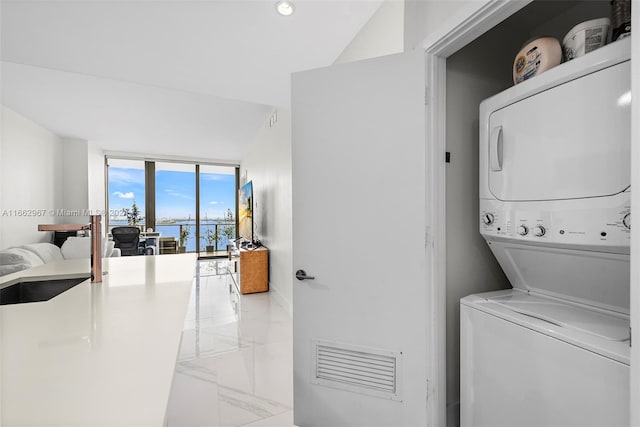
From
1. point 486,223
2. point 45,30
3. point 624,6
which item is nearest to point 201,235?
point 45,30

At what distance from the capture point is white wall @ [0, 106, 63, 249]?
4027 mm

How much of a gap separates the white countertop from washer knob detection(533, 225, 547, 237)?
54.2 inches

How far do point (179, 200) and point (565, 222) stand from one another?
8505 mm

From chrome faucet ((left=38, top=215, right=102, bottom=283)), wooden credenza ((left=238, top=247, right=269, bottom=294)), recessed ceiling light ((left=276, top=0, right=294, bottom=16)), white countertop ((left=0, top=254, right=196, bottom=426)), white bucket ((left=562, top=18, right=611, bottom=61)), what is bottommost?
wooden credenza ((left=238, top=247, right=269, bottom=294))

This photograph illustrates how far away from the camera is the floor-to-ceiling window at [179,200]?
7.54m

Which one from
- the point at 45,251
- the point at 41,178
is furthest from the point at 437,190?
the point at 41,178

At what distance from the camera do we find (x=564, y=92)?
1122 mm

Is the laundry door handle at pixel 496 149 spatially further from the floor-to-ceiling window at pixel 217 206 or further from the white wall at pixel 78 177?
the floor-to-ceiling window at pixel 217 206

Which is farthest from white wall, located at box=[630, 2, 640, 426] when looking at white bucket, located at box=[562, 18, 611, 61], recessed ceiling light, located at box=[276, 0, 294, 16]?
recessed ceiling light, located at box=[276, 0, 294, 16]

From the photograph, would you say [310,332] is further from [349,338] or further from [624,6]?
[624,6]

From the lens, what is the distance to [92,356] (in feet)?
2.39

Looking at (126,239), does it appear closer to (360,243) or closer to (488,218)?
(360,243)

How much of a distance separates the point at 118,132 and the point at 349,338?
19.2 feet

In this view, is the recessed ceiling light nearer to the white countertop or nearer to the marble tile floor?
the white countertop
